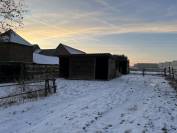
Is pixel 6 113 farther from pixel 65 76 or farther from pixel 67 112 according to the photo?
pixel 65 76

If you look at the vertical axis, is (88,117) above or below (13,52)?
below

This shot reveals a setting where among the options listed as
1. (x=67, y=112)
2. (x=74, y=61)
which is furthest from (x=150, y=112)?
(x=74, y=61)

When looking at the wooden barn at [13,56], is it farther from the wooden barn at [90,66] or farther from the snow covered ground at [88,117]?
the snow covered ground at [88,117]

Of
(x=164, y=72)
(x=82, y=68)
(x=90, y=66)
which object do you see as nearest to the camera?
(x=90, y=66)

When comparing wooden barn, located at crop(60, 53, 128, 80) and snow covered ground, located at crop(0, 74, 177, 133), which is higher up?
wooden barn, located at crop(60, 53, 128, 80)

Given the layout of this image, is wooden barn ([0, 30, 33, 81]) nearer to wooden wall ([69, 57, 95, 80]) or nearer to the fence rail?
wooden wall ([69, 57, 95, 80])

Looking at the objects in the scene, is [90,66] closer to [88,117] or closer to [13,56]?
[13,56]

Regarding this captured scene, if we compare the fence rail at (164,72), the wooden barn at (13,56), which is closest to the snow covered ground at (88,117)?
the wooden barn at (13,56)

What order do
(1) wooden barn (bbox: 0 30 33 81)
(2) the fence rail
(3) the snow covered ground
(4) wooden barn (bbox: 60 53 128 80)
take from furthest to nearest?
1. (2) the fence rail
2. (4) wooden barn (bbox: 60 53 128 80)
3. (1) wooden barn (bbox: 0 30 33 81)
4. (3) the snow covered ground

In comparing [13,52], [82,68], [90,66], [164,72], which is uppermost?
[13,52]

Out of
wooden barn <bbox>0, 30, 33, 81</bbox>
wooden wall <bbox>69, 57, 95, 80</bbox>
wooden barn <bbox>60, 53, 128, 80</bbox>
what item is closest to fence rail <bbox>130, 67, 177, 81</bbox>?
wooden barn <bbox>60, 53, 128, 80</bbox>

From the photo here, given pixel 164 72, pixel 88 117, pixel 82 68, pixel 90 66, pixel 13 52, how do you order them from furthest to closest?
pixel 164 72 < pixel 82 68 < pixel 90 66 < pixel 13 52 < pixel 88 117

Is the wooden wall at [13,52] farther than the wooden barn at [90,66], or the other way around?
the wooden barn at [90,66]

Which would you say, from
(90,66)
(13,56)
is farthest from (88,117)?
(13,56)
